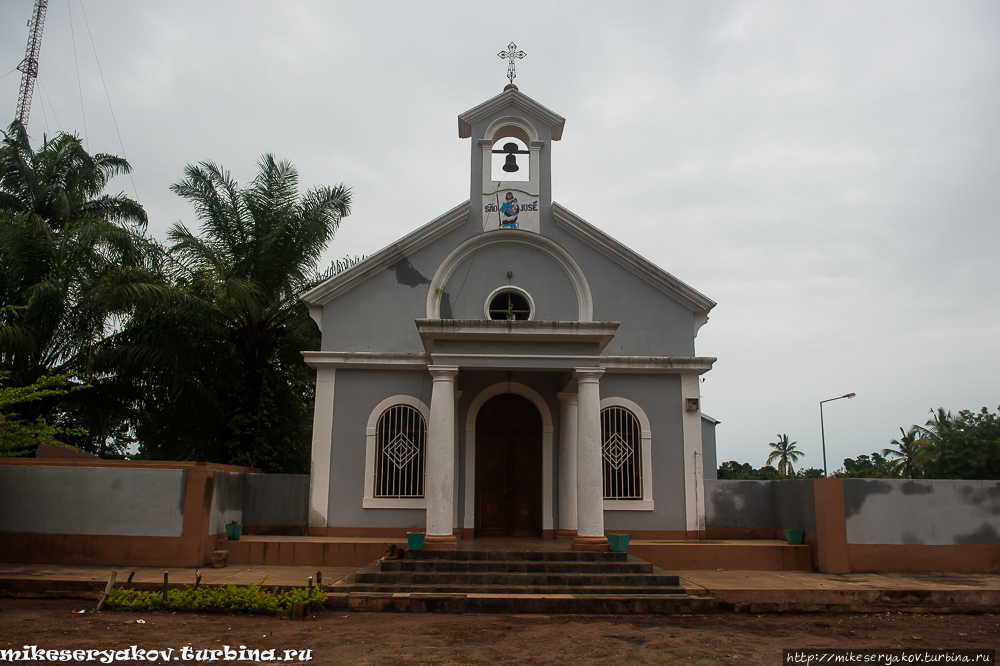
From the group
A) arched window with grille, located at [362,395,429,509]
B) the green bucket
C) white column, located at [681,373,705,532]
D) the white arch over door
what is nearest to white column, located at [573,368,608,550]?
the white arch over door

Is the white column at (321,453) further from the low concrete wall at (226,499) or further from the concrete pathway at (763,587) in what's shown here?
the concrete pathway at (763,587)

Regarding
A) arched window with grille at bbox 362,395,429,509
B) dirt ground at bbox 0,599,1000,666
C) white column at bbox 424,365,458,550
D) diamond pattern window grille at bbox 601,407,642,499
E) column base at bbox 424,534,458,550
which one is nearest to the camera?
dirt ground at bbox 0,599,1000,666

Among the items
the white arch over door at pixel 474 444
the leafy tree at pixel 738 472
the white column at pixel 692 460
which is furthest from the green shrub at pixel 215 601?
the leafy tree at pixel 738 472

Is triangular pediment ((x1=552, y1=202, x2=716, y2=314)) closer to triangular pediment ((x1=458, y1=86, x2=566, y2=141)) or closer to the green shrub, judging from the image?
triangular pediment ((x1=458, y1=86, x2=566, y2=141))

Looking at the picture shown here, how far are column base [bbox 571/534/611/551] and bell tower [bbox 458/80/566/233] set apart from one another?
612cm

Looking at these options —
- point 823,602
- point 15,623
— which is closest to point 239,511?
point 15,623

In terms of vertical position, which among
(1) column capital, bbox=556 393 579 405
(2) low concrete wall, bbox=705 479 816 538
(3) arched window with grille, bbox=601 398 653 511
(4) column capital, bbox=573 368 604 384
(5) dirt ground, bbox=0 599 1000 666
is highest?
(4) column capital, bbox=573 368 604 384

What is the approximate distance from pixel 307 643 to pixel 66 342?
Result: 10.1 meters

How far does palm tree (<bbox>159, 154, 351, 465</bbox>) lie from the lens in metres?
15.5

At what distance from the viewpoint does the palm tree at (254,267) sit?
15.5 m

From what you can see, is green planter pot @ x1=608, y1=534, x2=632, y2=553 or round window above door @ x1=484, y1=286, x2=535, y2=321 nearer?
→ green planter pot @ x1=608, y1=534, x2=632, y2=553

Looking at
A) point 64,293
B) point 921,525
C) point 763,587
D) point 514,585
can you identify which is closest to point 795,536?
point 921,525

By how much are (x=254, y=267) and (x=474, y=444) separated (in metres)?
6.69

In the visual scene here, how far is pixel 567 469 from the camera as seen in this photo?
13.0 metres
